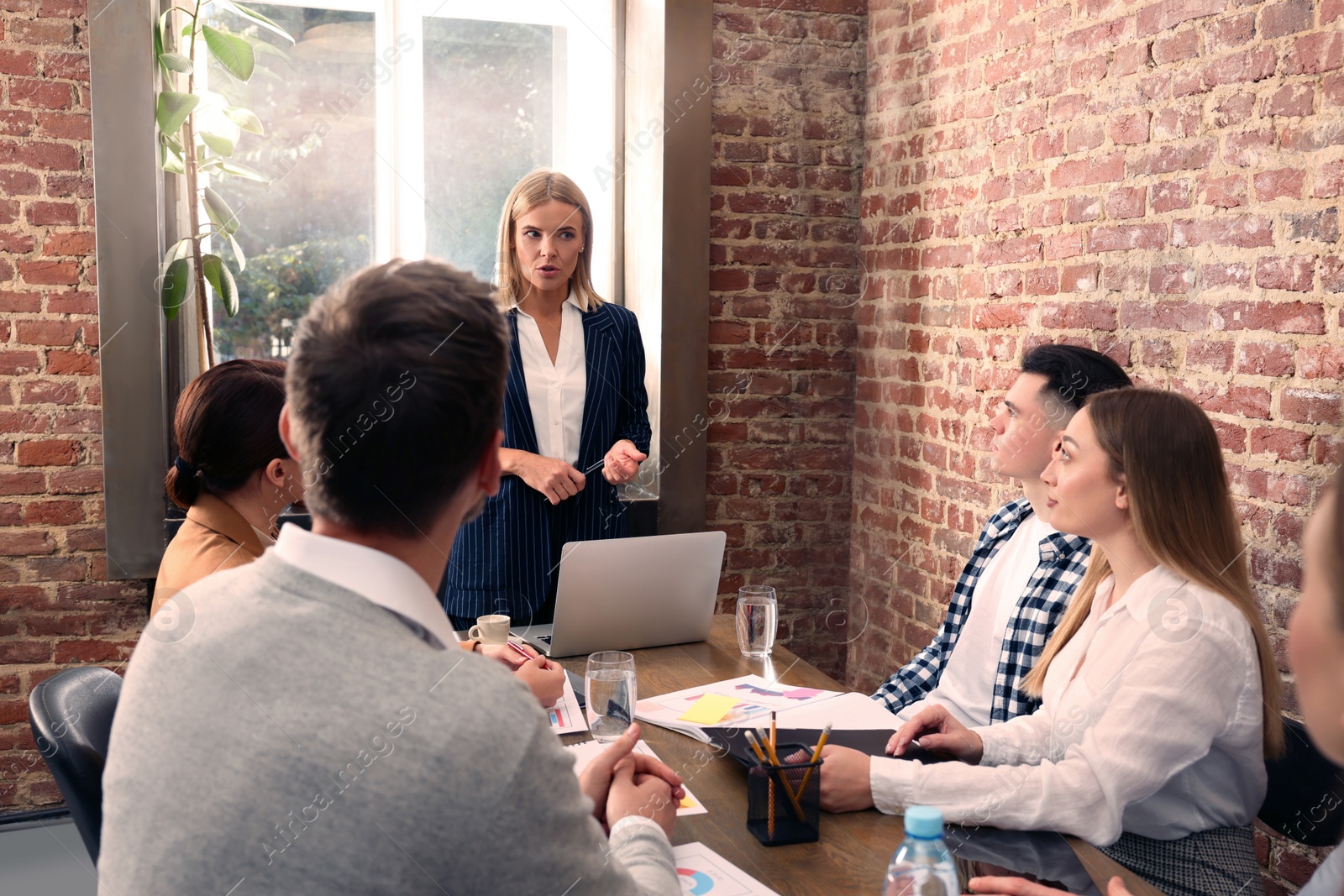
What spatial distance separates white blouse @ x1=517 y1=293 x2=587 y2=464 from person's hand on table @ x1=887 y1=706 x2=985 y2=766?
5.12 feet

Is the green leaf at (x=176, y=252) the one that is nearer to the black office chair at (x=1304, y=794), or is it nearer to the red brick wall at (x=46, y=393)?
the red brick wall at (x=46, y=393)

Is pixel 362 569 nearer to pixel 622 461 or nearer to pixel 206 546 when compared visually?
pixel 206 546

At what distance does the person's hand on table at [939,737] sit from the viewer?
5.24 feet

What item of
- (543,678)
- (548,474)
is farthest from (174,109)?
(543,678)

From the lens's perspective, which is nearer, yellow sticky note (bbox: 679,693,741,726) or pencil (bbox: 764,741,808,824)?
pencil (bbox: 764,741,808,824)

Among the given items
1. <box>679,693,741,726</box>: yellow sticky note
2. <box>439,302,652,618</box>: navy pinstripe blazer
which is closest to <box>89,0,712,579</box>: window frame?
<box>439,302,652,618</box>: navy pinstripe blazer

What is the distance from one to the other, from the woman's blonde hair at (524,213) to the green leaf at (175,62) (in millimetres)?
976

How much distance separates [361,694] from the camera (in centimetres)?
83

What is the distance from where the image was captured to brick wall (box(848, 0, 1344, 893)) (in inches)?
81.3

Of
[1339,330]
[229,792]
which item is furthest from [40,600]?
[1339,330]

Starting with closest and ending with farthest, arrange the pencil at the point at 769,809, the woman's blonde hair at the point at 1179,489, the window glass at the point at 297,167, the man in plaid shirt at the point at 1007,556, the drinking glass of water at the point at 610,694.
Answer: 1. the pencil at the point at 769,809
2. the drinking glass of water at the point at 610,694
3. the woman's blonde hair at the point at 1179,489
4. the man in plaid shirt at the point at 1007,556
5. the window glass at the point at 297,167

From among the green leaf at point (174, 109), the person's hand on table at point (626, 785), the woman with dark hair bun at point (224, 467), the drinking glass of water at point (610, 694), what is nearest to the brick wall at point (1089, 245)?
the drinking glass of water at point (610, 694)

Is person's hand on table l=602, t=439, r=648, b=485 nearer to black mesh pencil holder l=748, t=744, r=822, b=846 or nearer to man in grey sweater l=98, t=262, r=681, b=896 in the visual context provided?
black mesh pencil holder l=748, t=744, r=822, b=846

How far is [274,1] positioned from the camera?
3.38 metres
